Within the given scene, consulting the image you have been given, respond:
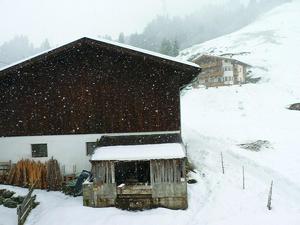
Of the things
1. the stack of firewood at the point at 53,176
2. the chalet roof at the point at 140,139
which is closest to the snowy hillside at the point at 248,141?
the chalet roof at the point at 140,139

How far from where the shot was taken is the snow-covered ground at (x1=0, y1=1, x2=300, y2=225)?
15398mm

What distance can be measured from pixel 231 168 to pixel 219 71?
5456cm

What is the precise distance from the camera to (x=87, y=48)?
20.1m

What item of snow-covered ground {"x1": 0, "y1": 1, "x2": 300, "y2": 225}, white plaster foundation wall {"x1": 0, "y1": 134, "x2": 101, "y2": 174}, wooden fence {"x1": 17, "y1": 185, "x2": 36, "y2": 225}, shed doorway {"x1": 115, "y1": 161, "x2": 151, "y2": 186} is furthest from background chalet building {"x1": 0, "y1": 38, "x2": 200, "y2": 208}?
wooden fence {"x1": 17, "y1": 185, "x2": 36, "y2": 225}

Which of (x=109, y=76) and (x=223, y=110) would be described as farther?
(x=223, y=110)

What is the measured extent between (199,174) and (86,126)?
7701 millimetres

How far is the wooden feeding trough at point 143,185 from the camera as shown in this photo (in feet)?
53.9

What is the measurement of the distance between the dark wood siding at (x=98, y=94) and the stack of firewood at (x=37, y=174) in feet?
6.05

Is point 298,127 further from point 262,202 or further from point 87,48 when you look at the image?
point 87,48

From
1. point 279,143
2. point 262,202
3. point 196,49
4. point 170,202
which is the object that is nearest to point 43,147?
point 170,202

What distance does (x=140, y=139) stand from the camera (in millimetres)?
19312

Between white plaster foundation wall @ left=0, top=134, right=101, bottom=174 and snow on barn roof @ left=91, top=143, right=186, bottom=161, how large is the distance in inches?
97.5

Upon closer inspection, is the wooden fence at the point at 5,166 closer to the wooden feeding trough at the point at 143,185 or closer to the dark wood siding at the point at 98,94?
the dark wood siding at the point at 98,94

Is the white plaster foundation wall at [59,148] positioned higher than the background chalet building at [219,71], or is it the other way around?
the background chalet building at [219,71]
